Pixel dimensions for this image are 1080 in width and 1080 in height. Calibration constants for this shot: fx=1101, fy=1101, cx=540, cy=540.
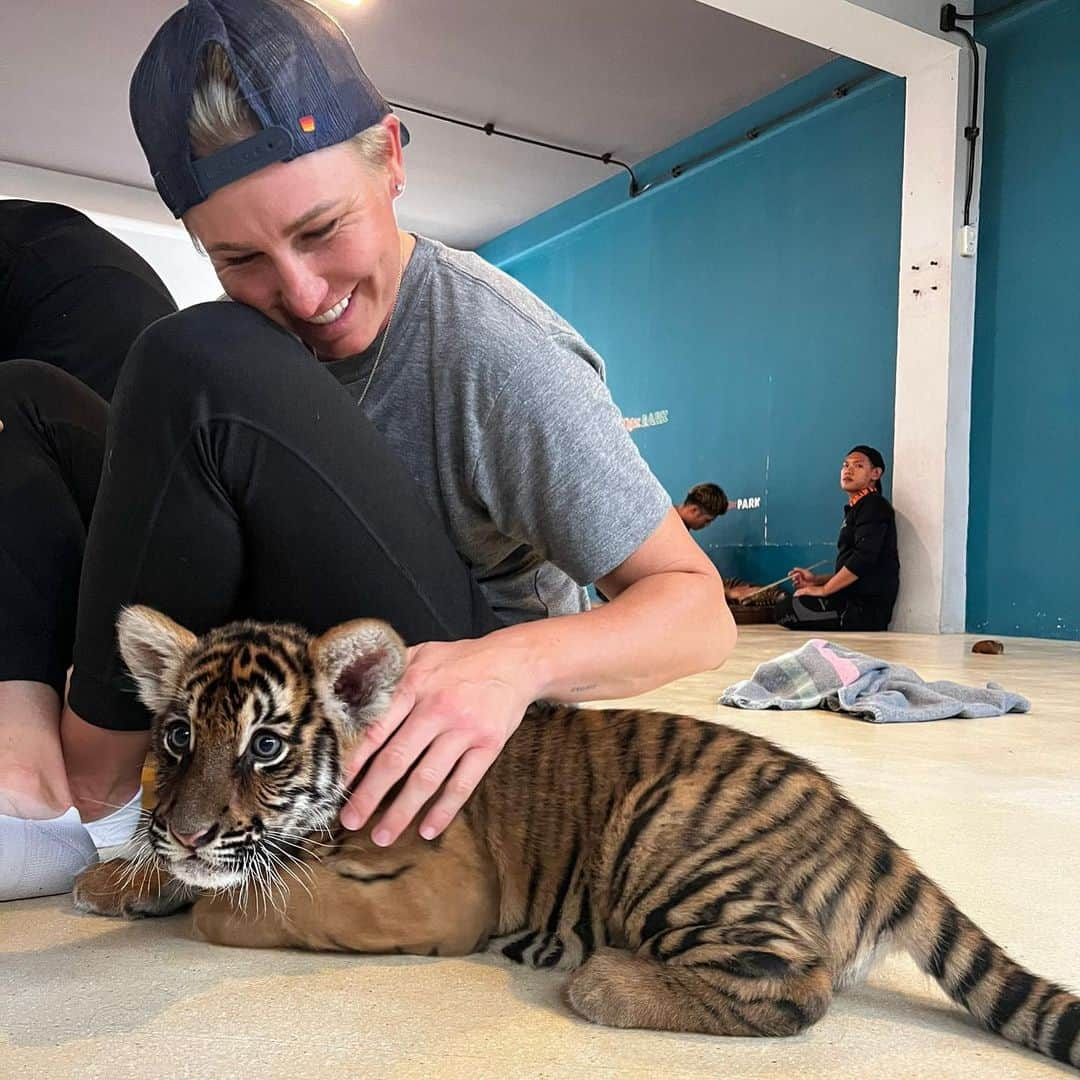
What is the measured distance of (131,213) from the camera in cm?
1152

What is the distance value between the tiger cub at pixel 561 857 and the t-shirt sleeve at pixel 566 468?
25 centimetres

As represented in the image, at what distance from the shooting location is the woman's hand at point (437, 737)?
1.17 meters

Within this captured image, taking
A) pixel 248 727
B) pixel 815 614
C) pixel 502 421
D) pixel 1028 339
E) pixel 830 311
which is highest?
pixel 830 311

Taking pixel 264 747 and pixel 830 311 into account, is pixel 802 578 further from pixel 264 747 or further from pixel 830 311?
pixel 264 747

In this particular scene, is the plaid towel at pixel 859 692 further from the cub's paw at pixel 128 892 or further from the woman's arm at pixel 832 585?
the woman's arm at pixel 832 585

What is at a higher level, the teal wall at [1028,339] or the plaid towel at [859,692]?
the teal wall at [1028,339]

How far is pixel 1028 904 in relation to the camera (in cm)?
150

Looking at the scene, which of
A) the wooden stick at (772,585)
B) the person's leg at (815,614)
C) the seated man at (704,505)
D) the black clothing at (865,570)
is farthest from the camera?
the seated man at (704,505)

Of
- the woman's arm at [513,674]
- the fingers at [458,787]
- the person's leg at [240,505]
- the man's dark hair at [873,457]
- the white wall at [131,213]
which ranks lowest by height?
the fingers at [458,787]

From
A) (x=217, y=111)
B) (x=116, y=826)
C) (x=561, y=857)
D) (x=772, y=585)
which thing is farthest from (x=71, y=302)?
(x=772, y=585)

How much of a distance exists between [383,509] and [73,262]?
111 cm

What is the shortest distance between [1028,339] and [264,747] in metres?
6.75

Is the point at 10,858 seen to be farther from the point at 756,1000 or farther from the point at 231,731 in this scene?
the point at 756,1000

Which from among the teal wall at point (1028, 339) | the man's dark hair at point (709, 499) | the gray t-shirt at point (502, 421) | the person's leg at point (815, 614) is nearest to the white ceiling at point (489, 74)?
the teal wall at point (1028, 339)
